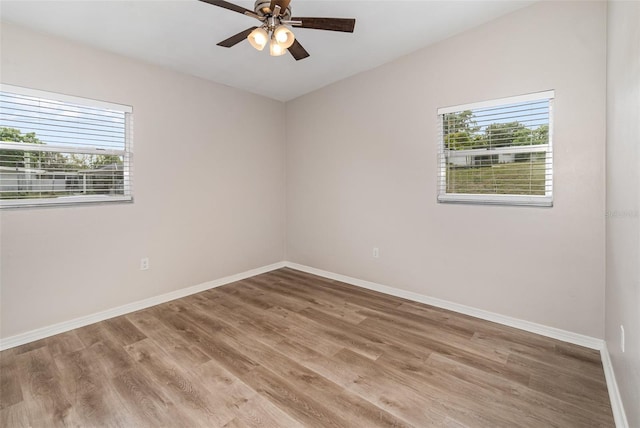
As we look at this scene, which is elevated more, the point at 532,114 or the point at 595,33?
the point at 595,33

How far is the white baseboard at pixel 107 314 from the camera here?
244cm

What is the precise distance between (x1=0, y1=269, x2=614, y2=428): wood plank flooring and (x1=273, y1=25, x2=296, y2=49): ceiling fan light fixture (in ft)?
7.28

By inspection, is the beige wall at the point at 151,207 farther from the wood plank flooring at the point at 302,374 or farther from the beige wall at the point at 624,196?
the beige wall at the point at 624,196

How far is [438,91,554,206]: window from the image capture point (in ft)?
8.16

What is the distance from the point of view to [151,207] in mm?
3219

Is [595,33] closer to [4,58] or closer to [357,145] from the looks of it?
[357,145]

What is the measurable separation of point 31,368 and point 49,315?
0.62 meters

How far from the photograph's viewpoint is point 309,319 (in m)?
2.87

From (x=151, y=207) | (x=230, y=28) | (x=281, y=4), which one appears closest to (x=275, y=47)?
(x=281, y=4)

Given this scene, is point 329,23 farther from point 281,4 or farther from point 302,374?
point 302,374

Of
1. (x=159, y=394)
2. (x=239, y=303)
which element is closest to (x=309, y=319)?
(x=239, y=303)

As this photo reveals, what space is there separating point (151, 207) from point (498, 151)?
11.8 ft

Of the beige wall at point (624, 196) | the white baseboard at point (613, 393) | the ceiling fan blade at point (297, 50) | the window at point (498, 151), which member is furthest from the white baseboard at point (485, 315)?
the ceiling fan blade at point (297, 50)

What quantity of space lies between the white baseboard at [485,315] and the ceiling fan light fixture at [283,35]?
277 centimetres
